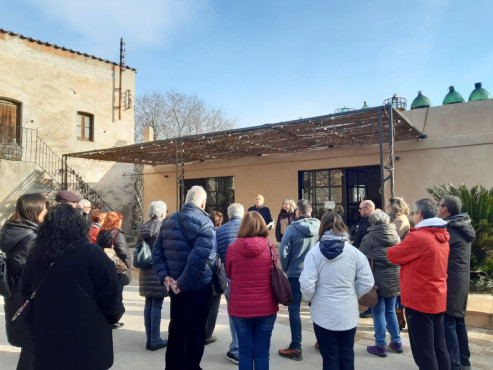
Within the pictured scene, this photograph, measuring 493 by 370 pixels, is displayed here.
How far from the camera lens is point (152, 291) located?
409 centimetres

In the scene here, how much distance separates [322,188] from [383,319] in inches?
262

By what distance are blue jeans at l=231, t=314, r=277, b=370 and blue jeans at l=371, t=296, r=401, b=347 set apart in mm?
1464

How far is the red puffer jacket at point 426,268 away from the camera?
3006 millimetres

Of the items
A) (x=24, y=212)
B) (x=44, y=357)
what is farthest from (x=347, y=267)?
(x=24, y=212)

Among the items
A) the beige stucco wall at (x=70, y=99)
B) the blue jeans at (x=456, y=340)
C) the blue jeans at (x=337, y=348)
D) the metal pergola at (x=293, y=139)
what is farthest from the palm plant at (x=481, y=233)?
the beige stucco wall at (x=70, y=99)

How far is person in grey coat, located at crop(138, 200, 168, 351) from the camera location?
4.06m

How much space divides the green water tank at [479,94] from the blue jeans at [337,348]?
27.6 feet

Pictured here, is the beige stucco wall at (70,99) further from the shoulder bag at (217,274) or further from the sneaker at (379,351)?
the sneaker at (379,351)

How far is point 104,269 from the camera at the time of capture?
220 centimetres

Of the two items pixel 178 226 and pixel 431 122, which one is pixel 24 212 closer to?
pixel 178 226

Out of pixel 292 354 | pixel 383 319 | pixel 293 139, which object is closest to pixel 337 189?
pixel 293 139

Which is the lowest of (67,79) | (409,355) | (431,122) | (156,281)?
(409,355)

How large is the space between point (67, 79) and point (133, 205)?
6.05m

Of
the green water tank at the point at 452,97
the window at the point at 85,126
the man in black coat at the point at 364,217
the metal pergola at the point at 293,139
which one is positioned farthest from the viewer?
the window at the point at 85,126
